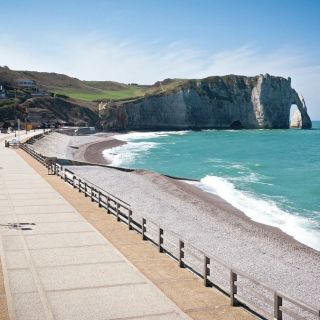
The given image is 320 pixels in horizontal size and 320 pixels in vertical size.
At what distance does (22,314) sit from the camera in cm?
1055

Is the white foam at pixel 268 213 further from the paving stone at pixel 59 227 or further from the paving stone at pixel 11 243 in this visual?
the paving stone at pixel 11 243

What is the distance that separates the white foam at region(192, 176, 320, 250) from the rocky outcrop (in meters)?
113

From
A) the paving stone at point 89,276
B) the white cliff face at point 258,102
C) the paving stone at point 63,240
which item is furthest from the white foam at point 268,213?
the white cliff face at point 258,102

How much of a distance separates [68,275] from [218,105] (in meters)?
159

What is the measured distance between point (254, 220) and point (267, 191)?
1265 centimetres

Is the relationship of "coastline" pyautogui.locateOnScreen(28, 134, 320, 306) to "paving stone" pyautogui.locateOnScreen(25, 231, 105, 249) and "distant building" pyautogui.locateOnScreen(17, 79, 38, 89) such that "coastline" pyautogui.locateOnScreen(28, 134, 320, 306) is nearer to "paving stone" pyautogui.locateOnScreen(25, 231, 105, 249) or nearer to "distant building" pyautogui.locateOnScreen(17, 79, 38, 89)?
"paving stone" pyautogui.locateOnScreen(25, 231, 105, 249)

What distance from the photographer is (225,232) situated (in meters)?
25.9

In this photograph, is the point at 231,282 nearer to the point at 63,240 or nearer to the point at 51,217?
the point at 63,240

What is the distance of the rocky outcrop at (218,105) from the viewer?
516 feet

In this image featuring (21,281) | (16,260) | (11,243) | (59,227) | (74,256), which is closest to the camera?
(21,281)

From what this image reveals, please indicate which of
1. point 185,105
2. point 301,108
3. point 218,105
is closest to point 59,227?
point 185,105

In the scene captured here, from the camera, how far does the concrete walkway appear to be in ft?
35.7

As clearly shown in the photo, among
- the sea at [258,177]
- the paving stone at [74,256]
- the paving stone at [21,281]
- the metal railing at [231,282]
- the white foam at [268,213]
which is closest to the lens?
Answer: the metal railing at [231,282]

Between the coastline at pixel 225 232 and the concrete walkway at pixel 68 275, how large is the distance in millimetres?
3910
